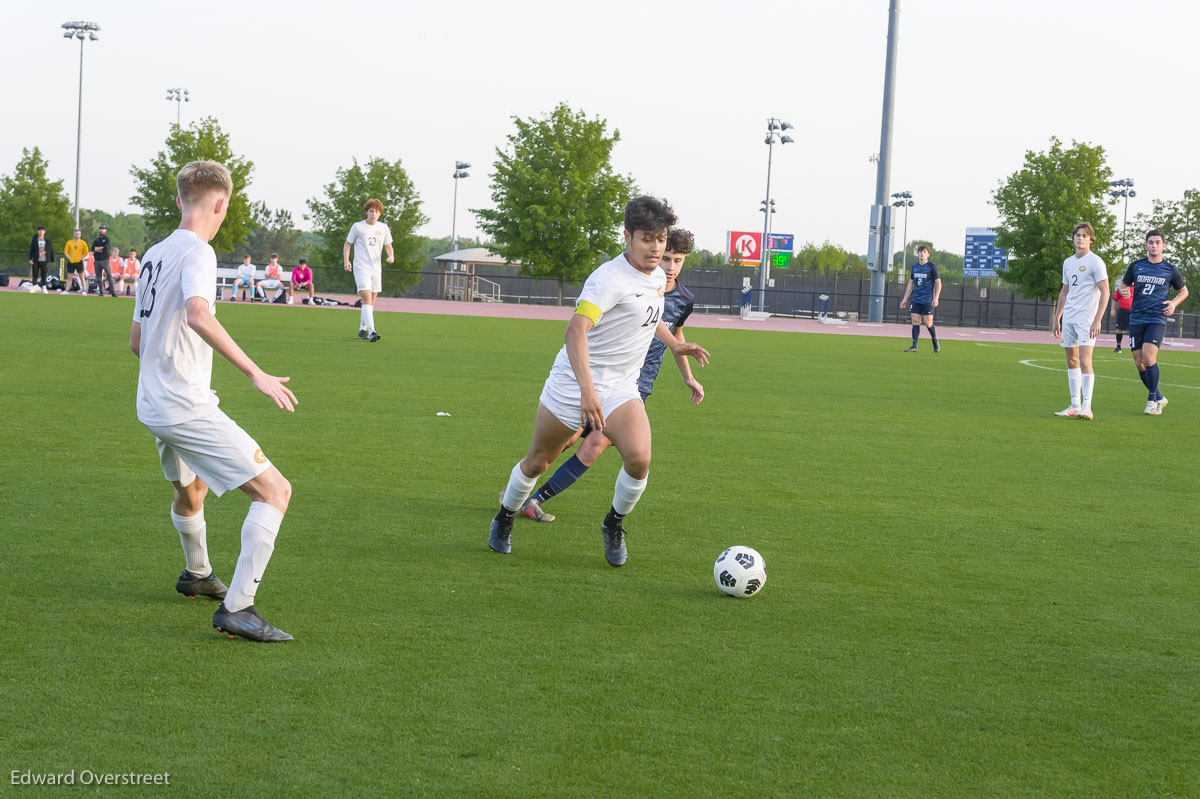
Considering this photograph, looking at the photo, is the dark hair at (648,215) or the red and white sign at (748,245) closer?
the dark hair at (648,215)

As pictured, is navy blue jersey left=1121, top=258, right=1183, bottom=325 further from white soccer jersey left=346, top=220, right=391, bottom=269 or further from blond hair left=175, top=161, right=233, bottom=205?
blond hair left=175, top=161, right=233, bottom=205

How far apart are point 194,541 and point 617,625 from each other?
5.77 feet

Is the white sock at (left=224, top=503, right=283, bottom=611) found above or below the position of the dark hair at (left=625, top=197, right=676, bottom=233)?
below

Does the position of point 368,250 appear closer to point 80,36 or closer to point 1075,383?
point 1075,383

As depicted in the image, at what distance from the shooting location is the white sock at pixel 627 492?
5.82 meters

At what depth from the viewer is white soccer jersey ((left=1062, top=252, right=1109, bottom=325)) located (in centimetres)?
1311

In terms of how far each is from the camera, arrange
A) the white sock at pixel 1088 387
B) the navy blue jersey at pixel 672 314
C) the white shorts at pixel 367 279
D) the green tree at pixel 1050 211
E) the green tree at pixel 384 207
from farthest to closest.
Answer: the green tree at pixel 384 207, the green tree at pixel 1050 211, the white shorts at pixel 367 279, the white sock at pixel 1088 387, the navy blue jersey at pixel 672 314

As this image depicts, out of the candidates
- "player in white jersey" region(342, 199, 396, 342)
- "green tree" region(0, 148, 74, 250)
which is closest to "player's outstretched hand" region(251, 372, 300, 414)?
"player in white jersey" region(342, 199, 396, 342)

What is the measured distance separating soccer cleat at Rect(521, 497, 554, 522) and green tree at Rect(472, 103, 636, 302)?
44811mm

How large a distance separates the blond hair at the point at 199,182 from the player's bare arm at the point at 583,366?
5.27 feet

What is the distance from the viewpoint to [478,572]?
217 inches

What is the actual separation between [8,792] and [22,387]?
944 centimetres

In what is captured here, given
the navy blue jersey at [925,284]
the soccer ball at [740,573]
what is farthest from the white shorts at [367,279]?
the soccer ball at [740,573]

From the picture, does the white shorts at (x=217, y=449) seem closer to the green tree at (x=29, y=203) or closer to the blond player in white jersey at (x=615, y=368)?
the blond player in white jersey at (x=615, y=368)
